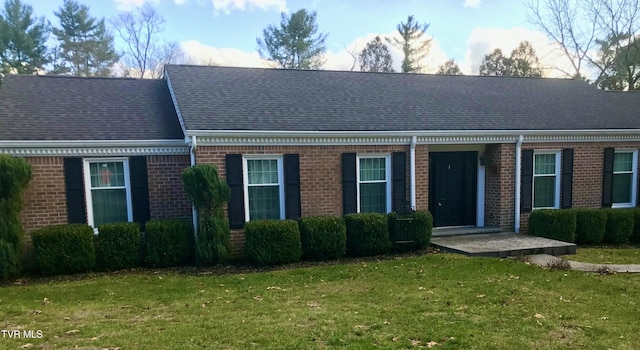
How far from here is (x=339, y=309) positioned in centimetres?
531

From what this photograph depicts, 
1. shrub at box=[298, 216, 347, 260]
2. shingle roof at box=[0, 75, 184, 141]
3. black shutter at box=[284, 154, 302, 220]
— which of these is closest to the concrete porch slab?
shrub at box=[298, 216, 347, 260]

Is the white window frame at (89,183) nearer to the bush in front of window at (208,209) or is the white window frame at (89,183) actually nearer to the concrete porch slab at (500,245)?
the bush in front of window at (208,209)

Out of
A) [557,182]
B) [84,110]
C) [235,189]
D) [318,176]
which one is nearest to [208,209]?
[235,189]

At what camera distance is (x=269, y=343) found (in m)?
4.21

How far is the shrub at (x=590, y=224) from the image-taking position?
992 centimetres

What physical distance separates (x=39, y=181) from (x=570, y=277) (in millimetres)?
9785

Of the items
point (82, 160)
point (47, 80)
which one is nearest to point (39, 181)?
point (82, 160)

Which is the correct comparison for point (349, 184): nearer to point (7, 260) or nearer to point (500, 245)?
point (500, 245)

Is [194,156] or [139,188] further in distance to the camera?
[139,188]

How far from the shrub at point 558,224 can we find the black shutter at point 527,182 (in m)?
0.61

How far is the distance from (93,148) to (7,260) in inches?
97.1

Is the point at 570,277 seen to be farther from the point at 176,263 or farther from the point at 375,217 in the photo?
the point at 176,263

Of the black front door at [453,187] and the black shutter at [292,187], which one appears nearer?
the black shutter at [292,187]

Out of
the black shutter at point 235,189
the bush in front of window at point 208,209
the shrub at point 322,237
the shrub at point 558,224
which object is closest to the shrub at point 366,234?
the shrub at point 322,237
